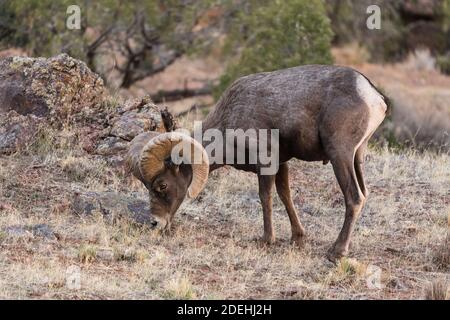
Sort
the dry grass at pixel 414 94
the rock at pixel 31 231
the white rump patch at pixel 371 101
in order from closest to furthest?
the white rump patch at pixel 371 101
the rock at pixel 31 231
the dry grass at pixel 414 94

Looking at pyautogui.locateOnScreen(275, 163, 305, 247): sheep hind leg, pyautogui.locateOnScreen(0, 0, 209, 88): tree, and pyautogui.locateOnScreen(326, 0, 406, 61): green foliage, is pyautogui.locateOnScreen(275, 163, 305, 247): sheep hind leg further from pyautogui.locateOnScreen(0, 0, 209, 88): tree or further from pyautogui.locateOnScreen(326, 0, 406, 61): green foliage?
pyautogui.locateOnScreen(326, 0, 406, 61): green foliage

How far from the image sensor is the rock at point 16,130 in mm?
12461

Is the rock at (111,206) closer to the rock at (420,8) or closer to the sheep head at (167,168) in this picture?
the sheep head at (167,168)

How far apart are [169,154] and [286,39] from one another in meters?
9.99

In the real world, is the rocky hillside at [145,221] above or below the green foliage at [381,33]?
above

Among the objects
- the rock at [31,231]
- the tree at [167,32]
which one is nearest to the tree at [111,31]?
the tree at [167,32]

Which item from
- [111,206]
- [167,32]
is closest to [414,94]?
[167,32]

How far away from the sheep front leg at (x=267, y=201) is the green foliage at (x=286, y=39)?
9.09 metres

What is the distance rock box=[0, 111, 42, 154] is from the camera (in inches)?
491

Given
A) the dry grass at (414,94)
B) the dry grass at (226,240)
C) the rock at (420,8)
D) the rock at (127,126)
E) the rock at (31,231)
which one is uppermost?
the rock at (127,126)

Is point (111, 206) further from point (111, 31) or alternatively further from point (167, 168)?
point (111, 31)

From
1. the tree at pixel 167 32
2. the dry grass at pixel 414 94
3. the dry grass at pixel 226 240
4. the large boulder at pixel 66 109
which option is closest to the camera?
the dry grass at pixel 226 240

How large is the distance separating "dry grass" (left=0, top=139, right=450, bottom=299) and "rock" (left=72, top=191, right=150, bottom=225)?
172 millimetres
